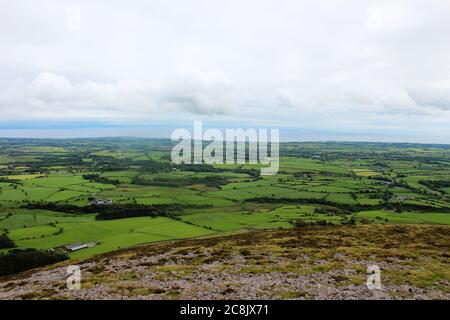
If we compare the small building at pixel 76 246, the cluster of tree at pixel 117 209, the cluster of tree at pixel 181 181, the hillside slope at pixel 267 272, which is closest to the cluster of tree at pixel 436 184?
the cluster of tree at pixel 181 181

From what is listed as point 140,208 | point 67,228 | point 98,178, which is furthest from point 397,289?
point 98,178

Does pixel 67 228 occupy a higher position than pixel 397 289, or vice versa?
pixel 397 289

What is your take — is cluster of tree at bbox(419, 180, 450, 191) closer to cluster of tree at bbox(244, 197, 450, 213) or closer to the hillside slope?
cluster of tree at bbox(244, 197, 450, 213)

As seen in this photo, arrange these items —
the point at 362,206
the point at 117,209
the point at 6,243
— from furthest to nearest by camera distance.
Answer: the point at 362,206, the point at 117,209, the point at 6,243

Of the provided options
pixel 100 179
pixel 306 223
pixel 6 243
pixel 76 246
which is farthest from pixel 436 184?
pixel 6 243

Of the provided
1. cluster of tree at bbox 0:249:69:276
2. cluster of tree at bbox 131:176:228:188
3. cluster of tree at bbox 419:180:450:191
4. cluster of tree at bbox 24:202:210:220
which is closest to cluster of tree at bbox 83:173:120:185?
cluster of tree at bbox 131:176:228:188

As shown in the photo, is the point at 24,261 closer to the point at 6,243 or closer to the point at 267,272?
the point at 6,243

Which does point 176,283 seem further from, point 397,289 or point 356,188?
point 356,188

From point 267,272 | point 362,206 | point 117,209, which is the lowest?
point 362,206
